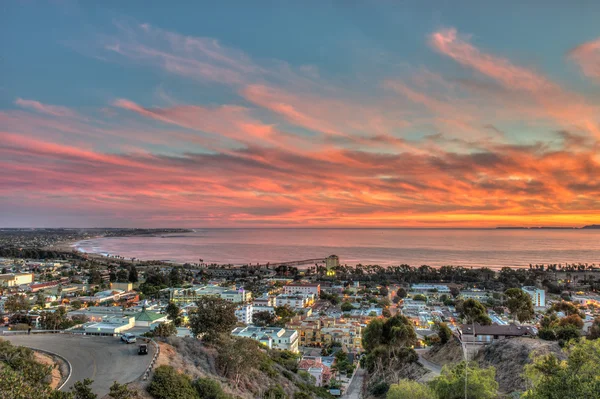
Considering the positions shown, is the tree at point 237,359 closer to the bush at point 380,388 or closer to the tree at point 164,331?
the tree at point 164,331

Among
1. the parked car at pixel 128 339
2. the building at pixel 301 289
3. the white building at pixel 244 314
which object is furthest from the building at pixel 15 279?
the parked car at pixel 128 339

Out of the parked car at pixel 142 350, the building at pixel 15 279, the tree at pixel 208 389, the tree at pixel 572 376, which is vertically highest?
the tree at pixel 572 376

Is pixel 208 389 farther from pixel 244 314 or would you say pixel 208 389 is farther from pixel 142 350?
pixel 244 314

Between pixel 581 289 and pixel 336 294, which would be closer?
pixel 336 294

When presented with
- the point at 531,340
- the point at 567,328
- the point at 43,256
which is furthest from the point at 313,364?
the point at 43,256

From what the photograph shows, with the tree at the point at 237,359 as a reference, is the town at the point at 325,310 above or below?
below

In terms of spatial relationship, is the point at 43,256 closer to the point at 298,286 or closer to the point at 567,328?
the point at 298,286

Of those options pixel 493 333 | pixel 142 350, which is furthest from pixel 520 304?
pixel 142 350
